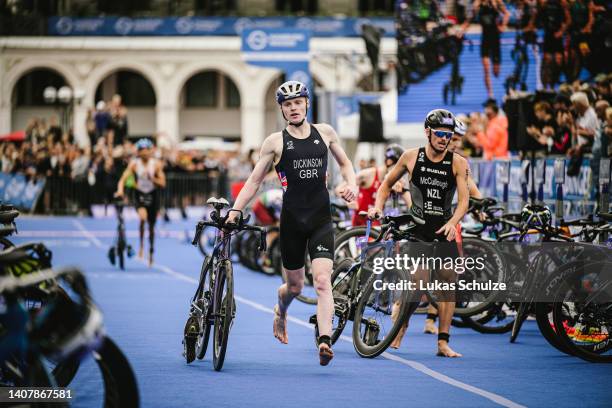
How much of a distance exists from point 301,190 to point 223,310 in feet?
3.63

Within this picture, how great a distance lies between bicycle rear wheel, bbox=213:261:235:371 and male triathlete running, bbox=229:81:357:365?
432 mm

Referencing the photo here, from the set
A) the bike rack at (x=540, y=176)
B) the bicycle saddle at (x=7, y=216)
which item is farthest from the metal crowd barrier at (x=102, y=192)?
the bicycle saddle at (x=7, y=216)

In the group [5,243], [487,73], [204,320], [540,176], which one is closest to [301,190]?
[204,320]

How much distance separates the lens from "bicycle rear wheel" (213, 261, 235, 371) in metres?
10.3

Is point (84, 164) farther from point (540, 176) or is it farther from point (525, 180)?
point (540, 176)

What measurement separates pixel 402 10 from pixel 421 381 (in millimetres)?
16033

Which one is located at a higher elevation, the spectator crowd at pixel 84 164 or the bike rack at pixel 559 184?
the bike rack at pixel 559 184

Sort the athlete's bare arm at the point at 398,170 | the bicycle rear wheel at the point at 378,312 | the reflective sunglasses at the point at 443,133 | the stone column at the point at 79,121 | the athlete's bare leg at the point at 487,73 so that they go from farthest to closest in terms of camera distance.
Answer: the stone column at the point at 79,121 < the athlete's bare leg at the point at 487,73 < the athlete's bare arm at the point at 398,170 < the reflective sunglasses at the point at 443,133 < the bicycle rear wheel at the point at 378,312

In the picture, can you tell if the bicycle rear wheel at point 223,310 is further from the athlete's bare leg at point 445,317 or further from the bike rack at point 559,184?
the bike rack at point 559,184

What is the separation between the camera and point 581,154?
15.9m

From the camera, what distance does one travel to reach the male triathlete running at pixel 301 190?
34.8 feet

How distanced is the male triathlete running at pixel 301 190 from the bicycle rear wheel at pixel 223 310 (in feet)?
1.42

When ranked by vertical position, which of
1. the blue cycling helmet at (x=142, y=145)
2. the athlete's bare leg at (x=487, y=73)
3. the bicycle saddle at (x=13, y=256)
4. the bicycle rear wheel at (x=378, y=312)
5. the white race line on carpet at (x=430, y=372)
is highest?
the athlete's bare leg at (x=487, y=73)

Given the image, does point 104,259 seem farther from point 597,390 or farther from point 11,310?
point 11,310
